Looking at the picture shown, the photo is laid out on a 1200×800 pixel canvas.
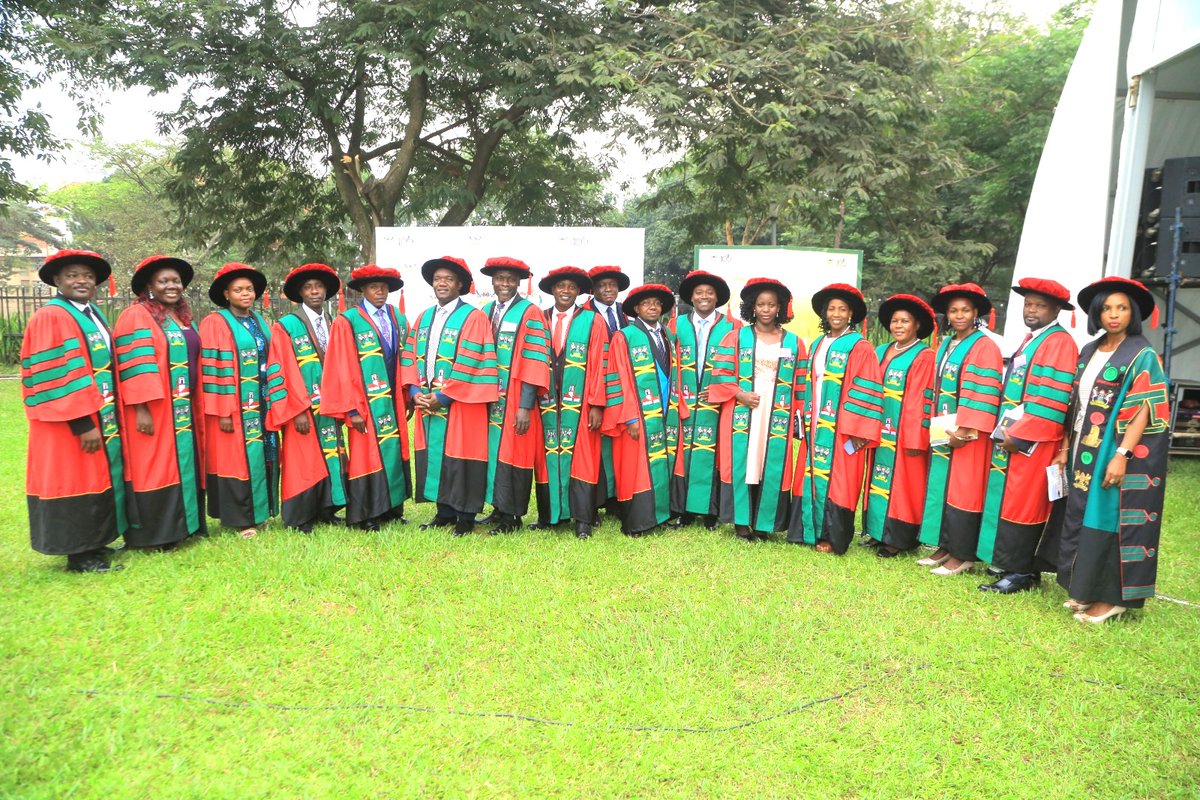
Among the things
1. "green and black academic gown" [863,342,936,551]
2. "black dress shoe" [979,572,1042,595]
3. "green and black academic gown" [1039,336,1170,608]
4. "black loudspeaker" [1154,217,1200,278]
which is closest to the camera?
"green and black academic gown" [1039,336,1170,608]

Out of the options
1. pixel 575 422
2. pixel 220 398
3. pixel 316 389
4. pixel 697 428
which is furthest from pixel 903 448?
pixel 220 398

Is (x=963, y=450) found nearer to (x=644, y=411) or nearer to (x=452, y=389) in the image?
(x=644, y=411)

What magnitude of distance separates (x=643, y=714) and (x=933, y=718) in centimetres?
121

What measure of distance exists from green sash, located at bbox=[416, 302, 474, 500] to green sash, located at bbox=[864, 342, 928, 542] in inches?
114

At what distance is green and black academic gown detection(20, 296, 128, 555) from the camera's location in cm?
450

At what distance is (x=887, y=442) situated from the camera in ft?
17.4

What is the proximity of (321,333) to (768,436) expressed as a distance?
10.7ft

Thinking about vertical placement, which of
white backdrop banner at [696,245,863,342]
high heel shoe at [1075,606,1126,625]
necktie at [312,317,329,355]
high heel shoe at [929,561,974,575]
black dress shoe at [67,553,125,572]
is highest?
white backdrop banner at [696,245,863,342]

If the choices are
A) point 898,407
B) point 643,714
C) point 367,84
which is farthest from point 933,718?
point 367,84

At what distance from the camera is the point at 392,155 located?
14.5 meters

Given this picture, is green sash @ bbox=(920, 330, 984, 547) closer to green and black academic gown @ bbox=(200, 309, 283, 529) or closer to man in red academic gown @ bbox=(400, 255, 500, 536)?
man in red academic gown @ bbox=(400, 255, 500, 536)

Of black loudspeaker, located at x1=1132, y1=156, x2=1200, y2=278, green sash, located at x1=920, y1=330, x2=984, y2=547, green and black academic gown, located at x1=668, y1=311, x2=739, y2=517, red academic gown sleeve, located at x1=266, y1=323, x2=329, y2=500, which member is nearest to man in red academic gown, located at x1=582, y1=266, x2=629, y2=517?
green and black academic gown, located at x1=668, y1=311, x2=739, y2=517

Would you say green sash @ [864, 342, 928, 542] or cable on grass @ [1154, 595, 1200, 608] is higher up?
green sash @ [864, 342, 928, 542]

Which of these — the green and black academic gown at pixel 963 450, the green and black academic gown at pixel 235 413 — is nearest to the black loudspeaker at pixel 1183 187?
the green and black academic gown at pixel 963 450
